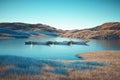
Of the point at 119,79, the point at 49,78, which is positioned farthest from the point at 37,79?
the point at 119,79

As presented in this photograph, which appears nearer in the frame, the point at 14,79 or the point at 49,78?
the point at 14,79

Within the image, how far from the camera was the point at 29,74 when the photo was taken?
878 inches

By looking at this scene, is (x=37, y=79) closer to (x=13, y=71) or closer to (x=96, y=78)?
(x=13, y=71)

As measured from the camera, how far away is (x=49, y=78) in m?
21.0

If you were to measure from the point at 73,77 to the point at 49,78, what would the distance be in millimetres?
2887

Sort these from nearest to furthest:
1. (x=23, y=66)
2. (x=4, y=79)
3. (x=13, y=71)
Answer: (x=4, y=79)
(x=13, y=71)
(x=23, y=66)

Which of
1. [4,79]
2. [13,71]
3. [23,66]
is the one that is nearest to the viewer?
[4,79]

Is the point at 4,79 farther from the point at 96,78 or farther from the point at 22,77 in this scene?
the point at 96,78

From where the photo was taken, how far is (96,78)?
22.1 metres

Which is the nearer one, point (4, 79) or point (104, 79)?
point (4, 79)

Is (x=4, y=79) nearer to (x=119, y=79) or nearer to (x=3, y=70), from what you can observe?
(x=3, y=70)

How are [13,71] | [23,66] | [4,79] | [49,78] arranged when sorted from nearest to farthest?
[4,79], [49,78], [13,71], [23,66]

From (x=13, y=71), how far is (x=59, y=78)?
18.0 feet

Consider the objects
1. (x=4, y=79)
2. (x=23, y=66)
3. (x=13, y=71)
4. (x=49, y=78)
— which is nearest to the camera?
(x=4, y=79)
